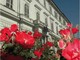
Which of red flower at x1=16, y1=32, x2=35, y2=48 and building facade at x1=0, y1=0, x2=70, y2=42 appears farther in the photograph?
building facade at x1=0, y1=0, x2=70, y2=42

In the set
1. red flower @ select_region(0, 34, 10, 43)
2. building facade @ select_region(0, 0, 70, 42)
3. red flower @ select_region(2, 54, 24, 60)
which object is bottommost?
red flower @ select_region(2, 54, 24, 60)

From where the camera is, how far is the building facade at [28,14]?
1841 centimetres

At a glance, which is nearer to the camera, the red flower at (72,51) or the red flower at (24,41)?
the red flower at (72,51)

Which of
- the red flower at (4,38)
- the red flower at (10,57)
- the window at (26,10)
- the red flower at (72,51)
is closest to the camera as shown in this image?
the red flower at (72,51)

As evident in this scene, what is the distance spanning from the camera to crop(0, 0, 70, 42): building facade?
18.4 metres

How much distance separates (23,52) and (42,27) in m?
25.7

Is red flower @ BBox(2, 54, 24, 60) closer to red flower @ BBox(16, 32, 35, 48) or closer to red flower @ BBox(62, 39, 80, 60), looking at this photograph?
red flower @ BBox(16, 32, 35, 48)

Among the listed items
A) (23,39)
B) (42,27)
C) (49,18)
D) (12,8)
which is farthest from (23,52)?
(49,18)

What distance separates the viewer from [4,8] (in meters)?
18.1

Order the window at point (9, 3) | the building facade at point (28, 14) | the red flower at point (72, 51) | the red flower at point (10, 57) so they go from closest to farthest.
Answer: the red flower at point (72, 51), the red flower at point (10, 57), the building facade at point (28, 14), the window at point (9, 3)

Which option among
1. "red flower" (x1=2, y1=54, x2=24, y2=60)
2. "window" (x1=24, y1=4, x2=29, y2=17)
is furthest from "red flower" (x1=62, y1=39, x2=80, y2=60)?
"window" (x1=24, y1=4, x2=29, y2=17)

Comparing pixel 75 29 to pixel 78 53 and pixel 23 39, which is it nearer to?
pixel 23 39

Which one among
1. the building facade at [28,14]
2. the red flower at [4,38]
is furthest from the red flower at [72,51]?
the building facade at [28,14]

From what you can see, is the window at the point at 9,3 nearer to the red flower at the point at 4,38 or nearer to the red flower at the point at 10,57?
the red flower at the point at 4,38
